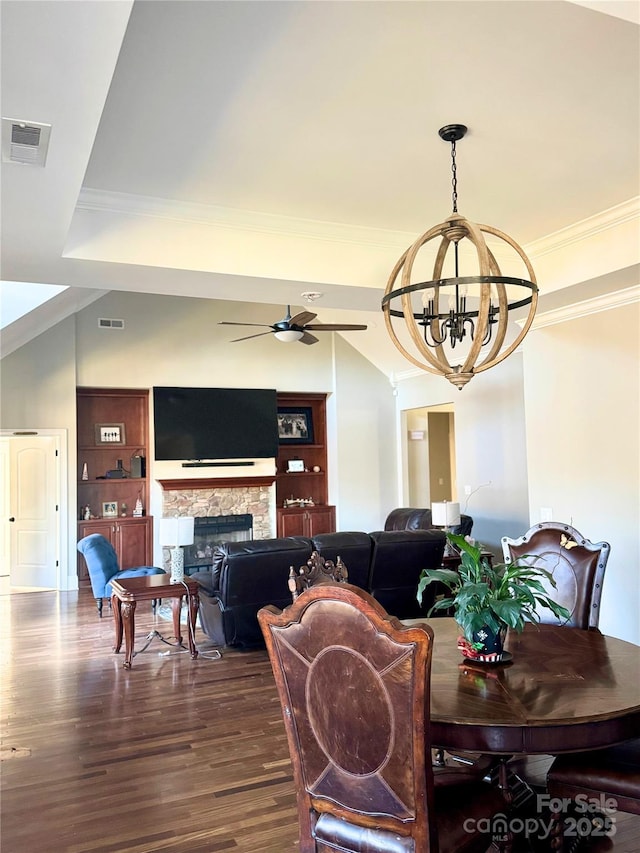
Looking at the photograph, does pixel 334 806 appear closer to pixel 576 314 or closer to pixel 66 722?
pixel 66 722

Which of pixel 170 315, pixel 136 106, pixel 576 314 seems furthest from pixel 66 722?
pixel 170 315

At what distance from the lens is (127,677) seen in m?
4.93

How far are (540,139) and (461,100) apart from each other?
0.63 meters

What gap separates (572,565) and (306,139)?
2.58 metres

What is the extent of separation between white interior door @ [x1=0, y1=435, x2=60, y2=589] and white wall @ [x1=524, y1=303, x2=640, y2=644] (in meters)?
6.26

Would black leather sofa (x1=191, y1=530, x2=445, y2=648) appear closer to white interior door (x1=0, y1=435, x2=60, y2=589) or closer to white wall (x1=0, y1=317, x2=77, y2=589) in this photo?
white wall (x1=0, y1=317, x2=77, y2=589)

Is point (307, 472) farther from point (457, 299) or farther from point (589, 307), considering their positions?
point (457, 299)

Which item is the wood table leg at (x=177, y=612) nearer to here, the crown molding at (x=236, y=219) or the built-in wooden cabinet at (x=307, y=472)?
the crown molding at (x=236, y=219)

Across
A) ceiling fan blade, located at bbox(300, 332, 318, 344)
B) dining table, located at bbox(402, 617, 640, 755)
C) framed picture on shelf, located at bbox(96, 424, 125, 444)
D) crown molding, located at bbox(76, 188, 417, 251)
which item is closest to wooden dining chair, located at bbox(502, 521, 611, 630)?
dining table, located at bbox(402, 617, 640, 755)

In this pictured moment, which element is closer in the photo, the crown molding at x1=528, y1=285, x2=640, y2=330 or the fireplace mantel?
the crown molding at x1=528, y1=285, x2=640, y2=330

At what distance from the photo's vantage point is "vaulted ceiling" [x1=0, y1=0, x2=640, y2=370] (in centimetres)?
237

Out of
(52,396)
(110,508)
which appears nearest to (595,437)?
(52,396)

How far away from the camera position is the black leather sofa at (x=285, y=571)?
5117 millimetres

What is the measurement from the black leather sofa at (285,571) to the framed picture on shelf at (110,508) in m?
3.97
